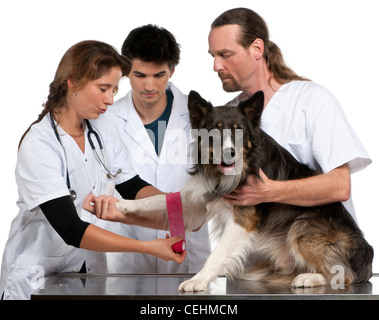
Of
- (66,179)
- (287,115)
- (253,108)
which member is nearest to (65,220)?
(66,179)

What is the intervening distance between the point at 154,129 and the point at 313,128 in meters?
1.03

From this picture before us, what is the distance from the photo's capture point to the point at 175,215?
7.88 feet

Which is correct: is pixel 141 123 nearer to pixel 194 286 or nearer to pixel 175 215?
pixel 175 215

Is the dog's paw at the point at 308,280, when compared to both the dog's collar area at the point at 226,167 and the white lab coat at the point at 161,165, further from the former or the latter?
the white lab coat at the point at 161,165

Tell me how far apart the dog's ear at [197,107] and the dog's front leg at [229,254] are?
44 centimetres

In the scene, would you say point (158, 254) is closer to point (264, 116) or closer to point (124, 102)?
point (264, 116)

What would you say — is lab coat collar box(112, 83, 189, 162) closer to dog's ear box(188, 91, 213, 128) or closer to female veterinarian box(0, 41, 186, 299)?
female veterinarian box(0, 41, 186, 299)

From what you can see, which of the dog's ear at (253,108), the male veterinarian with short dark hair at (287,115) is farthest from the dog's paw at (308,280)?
the dog's ear at (253,108)

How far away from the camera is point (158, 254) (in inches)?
86.5

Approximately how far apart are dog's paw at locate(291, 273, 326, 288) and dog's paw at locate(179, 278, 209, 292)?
1.30 feet

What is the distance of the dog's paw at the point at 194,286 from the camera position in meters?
2.02

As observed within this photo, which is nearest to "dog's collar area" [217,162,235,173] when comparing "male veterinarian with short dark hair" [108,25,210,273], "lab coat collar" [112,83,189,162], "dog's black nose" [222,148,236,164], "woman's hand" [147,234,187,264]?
"dog's black nose" [222,148,236,164]

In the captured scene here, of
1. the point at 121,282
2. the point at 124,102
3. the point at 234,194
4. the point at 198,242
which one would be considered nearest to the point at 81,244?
the point at 121,282

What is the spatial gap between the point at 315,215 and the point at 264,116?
579mm
